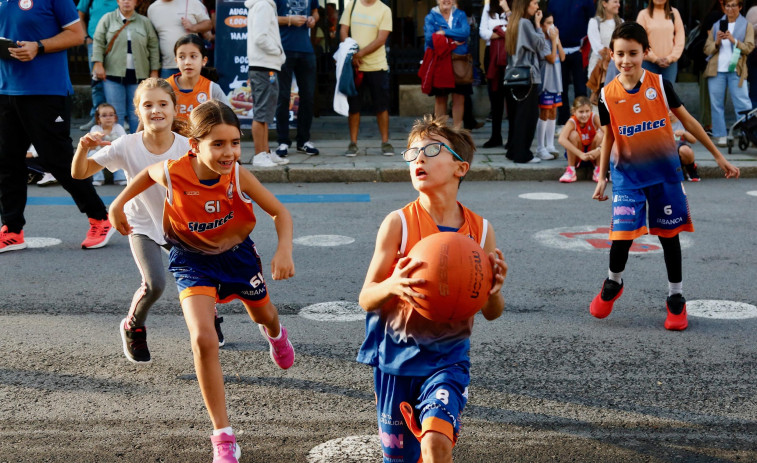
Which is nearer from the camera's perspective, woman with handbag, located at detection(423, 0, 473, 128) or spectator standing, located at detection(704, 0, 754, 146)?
woman with handbag, located at detection(423, 0, 473, 128)

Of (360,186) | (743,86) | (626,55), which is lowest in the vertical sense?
(360,186)

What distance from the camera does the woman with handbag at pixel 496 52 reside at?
12469 millimetres

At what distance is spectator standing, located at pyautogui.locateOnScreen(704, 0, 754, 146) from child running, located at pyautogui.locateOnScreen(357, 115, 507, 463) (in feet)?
33.3

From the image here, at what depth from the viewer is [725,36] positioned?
12.6 m

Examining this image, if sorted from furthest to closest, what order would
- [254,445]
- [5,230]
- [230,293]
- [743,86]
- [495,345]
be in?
[743,86] < [5,230] < [495,345] < [230,293] < [254,445]

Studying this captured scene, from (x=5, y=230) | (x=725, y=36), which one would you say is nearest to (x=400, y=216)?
(x=5, y=230)

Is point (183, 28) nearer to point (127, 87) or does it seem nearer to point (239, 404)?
point (127, 87)

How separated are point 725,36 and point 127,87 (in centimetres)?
799

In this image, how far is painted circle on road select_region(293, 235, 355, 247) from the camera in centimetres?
794

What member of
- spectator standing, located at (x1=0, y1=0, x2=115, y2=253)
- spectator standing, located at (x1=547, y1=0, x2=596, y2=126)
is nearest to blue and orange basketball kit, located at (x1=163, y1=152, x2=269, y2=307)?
spectator standing, located at (x1=0, y1=0, x2=115, y2=253)

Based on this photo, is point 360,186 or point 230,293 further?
point 360,186

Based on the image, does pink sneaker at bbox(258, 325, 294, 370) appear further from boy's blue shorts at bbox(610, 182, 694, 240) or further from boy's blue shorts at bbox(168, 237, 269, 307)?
boy's blue shorts at bbox(610, 182, 694, 240)

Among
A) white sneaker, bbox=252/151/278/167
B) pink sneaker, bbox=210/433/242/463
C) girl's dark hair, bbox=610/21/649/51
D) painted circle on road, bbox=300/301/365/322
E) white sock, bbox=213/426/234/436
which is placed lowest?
white sneaker, bbox=252/151/278/167

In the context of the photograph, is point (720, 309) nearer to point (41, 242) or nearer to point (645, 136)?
point (645, 136)
